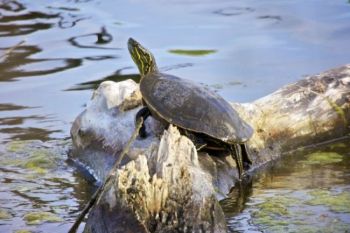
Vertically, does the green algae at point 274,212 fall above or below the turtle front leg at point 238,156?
below

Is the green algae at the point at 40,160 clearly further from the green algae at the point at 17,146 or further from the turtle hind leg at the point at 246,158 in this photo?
the turtle hind leg at the point at 246,158

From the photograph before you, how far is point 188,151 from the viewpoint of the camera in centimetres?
527

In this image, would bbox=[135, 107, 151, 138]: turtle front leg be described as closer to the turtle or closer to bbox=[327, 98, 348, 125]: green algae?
the turtle

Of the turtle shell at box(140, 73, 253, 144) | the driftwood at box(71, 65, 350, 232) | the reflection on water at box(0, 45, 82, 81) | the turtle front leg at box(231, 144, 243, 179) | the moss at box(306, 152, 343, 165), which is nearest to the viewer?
the driftwood at box(71, 65, 350, 232)

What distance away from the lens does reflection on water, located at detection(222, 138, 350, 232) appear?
5676 mm

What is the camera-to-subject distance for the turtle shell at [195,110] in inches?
242

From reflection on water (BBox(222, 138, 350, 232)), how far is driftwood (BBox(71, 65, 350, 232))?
128 mm

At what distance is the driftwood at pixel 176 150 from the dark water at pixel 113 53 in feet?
1.43

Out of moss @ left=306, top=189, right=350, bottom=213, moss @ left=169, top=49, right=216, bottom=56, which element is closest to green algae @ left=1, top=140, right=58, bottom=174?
moss @ left=306, top=189, right=350, bottom=213

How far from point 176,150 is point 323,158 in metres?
2.06

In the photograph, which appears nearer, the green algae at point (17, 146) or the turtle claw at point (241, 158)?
the turtle claw at point (241, 158)

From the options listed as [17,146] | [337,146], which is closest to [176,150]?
[337,146]

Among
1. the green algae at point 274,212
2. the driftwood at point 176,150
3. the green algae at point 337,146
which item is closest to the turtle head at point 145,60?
the driftwood at point 176,150

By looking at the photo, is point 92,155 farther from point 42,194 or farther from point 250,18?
point 250,18
